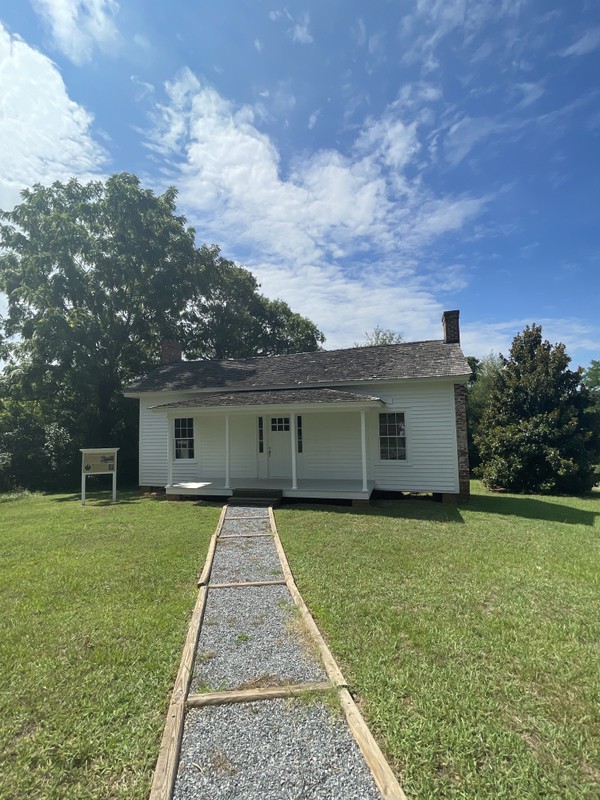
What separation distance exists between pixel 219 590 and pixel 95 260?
19.0 m

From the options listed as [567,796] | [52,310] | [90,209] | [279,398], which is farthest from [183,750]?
[90,209]

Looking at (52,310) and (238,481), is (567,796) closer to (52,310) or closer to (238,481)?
(238,481)

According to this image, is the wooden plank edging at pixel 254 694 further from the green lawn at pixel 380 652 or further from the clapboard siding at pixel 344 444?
the clapboard siding at pixel 344 444

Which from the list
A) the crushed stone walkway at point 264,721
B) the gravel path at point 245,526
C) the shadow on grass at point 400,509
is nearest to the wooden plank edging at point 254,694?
the crushed stone walkway at point 264,721

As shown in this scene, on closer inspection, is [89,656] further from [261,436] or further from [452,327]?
[452,327]

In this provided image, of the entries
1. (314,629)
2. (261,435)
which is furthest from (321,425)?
(314,629)

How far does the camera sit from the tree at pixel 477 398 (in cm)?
2231

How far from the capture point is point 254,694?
2885 millimetres

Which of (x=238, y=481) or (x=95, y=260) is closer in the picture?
(x=238, y=481)

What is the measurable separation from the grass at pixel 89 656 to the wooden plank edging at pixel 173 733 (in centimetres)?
6

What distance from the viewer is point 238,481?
13039 millimetres

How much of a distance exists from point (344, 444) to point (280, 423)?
230 centimetres

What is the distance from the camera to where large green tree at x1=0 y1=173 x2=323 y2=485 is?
17.6m

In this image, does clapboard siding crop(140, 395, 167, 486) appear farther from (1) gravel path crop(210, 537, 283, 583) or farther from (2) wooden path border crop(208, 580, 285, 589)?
(2) wooden path border crop(208, 580, 285, 589)
